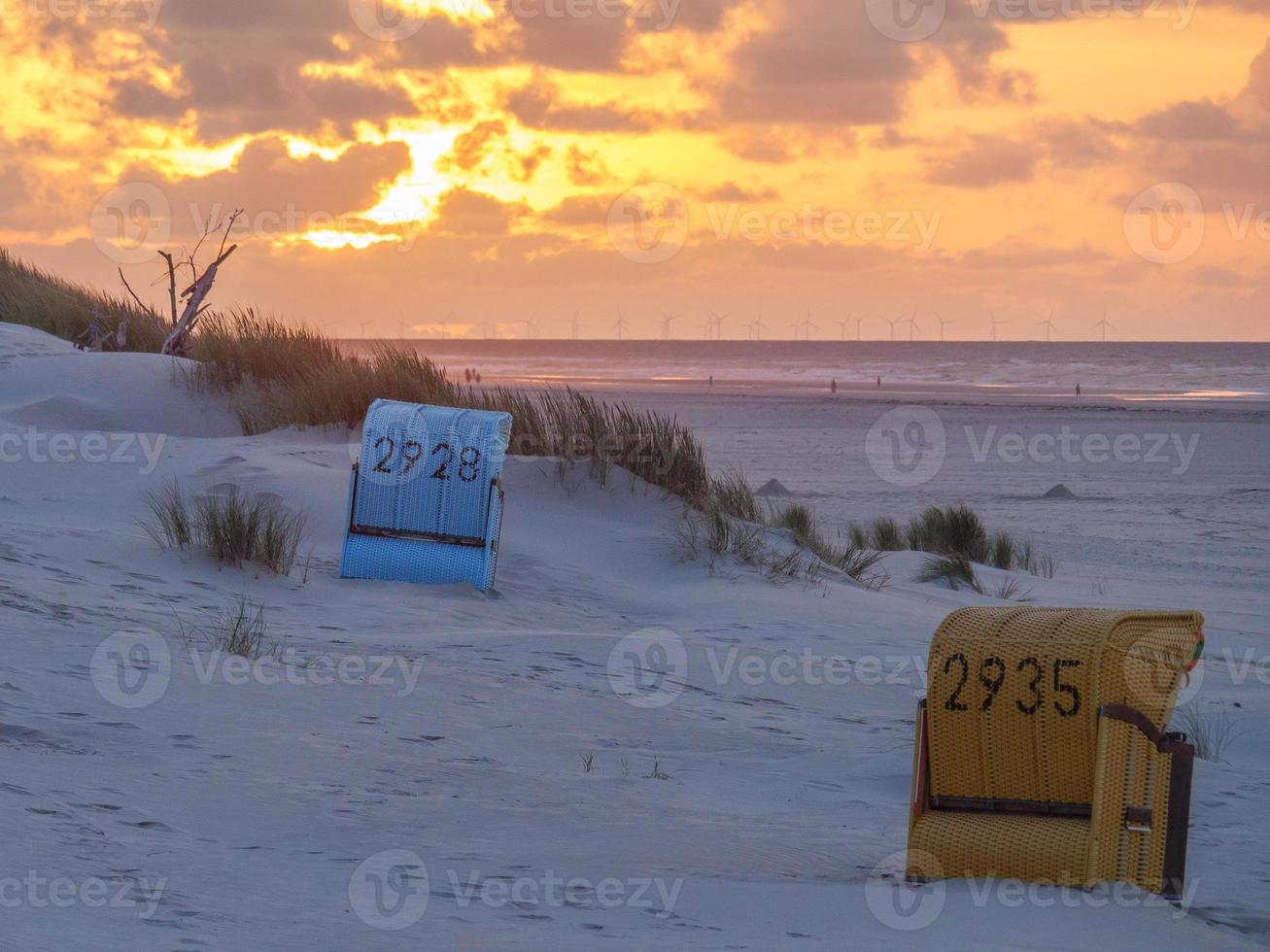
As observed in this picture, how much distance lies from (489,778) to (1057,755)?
197 cm

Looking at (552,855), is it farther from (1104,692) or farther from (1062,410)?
(1062,410)

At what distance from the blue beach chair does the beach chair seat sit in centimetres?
490

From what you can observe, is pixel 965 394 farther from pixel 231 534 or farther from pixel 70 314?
pixel 231 534

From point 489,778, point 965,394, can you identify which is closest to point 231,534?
point 489,778

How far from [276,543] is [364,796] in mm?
4159

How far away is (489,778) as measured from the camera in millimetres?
4801

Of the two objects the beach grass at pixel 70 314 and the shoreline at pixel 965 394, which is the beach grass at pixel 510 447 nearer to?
the beach grass at pixel 70 314

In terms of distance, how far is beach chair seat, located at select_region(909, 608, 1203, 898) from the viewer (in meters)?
3.94

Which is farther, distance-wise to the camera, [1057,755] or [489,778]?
[489,778]

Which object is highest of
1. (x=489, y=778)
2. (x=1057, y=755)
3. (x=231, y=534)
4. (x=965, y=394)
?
(x=965, y=394)

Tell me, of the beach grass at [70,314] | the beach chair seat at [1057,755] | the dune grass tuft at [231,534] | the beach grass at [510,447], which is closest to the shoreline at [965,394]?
the beach grass at [70,314]

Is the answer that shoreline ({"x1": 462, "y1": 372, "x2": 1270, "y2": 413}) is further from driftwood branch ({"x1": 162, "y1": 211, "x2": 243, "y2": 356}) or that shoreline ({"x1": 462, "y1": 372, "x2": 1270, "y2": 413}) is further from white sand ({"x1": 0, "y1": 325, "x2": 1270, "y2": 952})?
white sand ({"x1": 0, "y1": 325, "x2": 1270, "y2": 952})

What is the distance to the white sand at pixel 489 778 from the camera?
3443 mm

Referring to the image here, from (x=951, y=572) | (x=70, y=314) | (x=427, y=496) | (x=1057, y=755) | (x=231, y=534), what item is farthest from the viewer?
(x=70, y=314)
